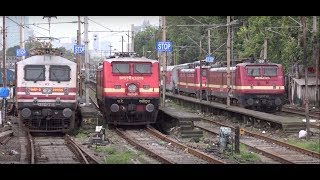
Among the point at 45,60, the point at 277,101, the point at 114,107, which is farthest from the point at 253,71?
the point at 45,60

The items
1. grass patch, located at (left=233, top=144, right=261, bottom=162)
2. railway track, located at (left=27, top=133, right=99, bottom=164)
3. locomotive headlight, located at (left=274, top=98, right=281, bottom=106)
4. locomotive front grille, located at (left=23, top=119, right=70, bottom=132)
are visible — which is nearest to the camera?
railway track, located at (left=27, top=133, right=99, bottom=164)

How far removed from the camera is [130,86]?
59.3 feet

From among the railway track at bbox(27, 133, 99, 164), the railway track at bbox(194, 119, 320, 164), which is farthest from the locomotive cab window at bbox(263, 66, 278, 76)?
the railway track at bbox(27, 133, 99, 164)

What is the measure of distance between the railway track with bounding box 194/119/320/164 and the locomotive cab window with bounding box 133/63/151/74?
3.91 metres

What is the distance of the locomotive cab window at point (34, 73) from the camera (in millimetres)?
16219

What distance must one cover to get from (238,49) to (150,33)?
6.77 m

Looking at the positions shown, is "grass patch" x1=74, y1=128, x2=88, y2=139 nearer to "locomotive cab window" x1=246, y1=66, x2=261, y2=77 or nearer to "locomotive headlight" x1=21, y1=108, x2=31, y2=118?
"locomotive headlight" x1=21, y1=108, x2=31, y2=118

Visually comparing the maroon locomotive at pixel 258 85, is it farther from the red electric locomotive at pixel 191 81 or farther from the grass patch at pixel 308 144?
the grass patch at pixel 308 144

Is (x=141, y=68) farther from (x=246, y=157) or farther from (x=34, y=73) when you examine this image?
(x=246, y=157)

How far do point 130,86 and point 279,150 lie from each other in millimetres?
6056

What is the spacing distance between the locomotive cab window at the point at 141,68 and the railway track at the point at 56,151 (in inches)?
136

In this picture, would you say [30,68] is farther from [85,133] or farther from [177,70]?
[177,70]

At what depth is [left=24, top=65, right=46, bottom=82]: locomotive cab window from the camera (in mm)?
16219
